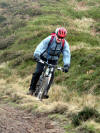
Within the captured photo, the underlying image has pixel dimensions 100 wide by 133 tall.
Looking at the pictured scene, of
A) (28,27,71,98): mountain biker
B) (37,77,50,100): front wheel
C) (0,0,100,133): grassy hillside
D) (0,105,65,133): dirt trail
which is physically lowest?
(0,0,100,133): grassy hillside

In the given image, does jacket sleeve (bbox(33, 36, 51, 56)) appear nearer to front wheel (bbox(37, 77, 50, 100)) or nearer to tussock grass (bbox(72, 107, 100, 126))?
front wheel (bbox(37, 77, 50, 100))

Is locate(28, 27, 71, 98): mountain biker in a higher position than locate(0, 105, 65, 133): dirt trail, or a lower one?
higher

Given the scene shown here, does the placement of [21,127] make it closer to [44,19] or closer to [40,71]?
[40,71]

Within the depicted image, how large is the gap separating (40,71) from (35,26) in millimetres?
18591

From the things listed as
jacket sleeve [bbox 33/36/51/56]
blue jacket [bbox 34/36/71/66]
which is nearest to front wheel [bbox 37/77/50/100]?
blue jacket [bbox 34/36/71/66]

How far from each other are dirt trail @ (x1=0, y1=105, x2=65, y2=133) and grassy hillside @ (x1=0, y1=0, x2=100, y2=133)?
0.30 m

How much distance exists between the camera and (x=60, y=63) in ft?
48.3

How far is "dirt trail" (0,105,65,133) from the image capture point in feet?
16.8

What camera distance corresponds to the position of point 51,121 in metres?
6.12

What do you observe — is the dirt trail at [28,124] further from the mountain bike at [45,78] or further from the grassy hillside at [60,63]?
the mountain bike at [45,78]

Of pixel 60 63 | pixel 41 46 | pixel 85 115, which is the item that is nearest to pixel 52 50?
pixel 41 46

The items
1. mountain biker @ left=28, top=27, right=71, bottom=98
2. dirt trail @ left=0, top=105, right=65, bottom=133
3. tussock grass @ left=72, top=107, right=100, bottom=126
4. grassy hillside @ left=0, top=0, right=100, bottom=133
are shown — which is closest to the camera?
dirt trail @ left=0, top=105, right=65, bottom=133

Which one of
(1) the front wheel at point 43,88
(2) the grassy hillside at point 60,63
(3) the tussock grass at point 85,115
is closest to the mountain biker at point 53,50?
(1) the front wheel at point 43,88

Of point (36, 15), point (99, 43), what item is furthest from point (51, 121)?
point (36, 15)
